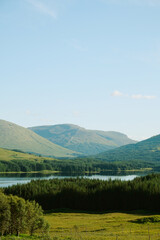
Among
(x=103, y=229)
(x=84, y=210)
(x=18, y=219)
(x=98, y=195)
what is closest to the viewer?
(x=18, y=219)

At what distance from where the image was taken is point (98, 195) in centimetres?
11406

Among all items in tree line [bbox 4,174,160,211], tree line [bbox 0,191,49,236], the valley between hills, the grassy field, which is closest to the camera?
the grassy field

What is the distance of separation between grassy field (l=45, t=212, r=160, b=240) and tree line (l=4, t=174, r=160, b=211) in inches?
477

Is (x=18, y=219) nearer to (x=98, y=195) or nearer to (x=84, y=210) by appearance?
(x=84, y=210)

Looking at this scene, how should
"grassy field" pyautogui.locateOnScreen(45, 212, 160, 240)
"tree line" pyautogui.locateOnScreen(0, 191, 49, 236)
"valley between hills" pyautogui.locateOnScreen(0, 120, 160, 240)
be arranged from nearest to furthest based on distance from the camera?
1. "grassy field" pyautogui.locateOnScreen(45, 212, 160, 240)
2. "tree line" pyautogui.locateOnScreen(0, 191, 49, 236)
3. "valley between hills" pyautogui.locateOnScreen(0, 120, 160, 240)

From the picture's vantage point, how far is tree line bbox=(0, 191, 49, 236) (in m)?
62.7

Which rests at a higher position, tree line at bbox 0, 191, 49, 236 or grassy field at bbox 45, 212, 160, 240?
tree line at bbox 0, 191, 49, 236

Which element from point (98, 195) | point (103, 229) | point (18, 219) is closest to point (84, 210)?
point (98, 195)

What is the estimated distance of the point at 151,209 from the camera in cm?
10412

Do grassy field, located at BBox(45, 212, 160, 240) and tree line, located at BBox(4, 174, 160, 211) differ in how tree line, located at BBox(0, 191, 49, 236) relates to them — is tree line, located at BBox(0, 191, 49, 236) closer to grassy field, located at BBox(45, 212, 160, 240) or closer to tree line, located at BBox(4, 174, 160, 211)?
grassy field, located at BBox(45, 212, 160, 240)

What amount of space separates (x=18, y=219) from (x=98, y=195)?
179 feet

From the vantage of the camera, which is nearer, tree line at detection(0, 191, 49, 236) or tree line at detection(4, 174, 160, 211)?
tree line at detection(0, 191, 49, 236)

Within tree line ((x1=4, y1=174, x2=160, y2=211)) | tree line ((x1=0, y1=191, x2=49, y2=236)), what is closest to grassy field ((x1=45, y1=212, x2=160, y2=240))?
tree line ((x1=0, y1=191, x2=49, y2=236))

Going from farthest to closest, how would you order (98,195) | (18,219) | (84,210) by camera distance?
(98,195)
(84,210)
(18,219)
